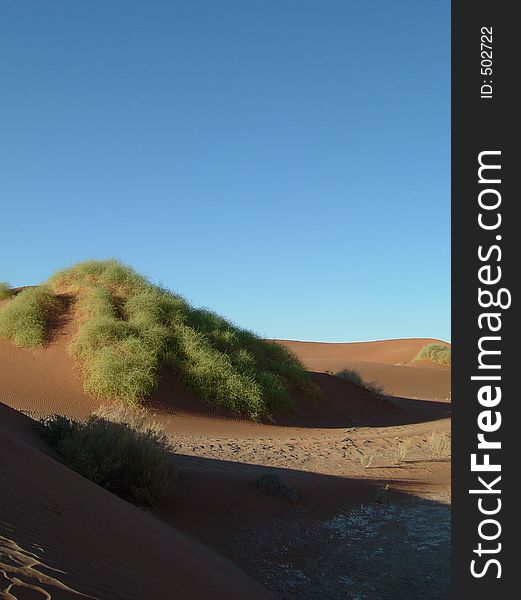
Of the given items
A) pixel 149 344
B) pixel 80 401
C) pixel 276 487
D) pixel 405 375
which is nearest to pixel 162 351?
pixel 149 344

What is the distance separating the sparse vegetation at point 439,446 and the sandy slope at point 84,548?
10.4 m

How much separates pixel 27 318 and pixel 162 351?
5.10 meters

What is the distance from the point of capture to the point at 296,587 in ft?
21.9

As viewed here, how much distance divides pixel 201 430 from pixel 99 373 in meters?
3.70

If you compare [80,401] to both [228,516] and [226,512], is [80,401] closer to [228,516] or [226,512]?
[226,512]

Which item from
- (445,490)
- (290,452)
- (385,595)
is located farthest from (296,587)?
(290,452)

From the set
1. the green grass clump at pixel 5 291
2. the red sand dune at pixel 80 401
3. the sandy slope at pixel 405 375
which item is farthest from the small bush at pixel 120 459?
the sandy slope at pixel 405 375

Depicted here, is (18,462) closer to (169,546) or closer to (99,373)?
(169,546)

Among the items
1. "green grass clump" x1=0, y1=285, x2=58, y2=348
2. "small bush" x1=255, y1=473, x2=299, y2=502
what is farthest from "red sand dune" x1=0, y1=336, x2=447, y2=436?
"small bush" x1=255, y1=473, x2=299, y2=502

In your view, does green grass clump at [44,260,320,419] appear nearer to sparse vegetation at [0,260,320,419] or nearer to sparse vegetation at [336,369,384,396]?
sparse vegetation at [0,260,320,419]

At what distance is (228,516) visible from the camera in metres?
8.48

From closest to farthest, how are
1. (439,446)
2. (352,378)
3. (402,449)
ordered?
(402,449), (439,446), (352,378)

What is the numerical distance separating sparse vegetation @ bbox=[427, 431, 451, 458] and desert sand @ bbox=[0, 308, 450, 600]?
10 centimetres

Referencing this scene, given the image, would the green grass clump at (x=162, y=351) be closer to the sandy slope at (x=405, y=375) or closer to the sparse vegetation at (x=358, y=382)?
the sparse vegetation at (x=358, y=382)
